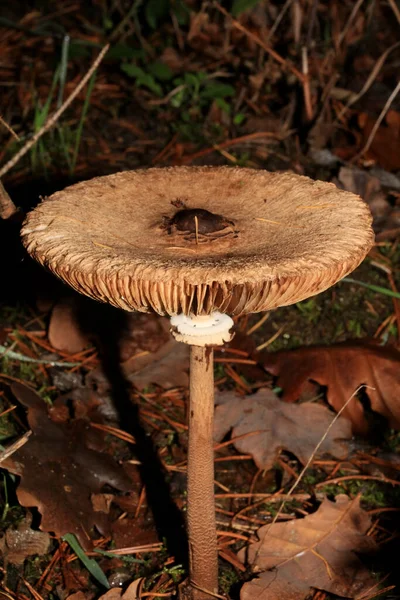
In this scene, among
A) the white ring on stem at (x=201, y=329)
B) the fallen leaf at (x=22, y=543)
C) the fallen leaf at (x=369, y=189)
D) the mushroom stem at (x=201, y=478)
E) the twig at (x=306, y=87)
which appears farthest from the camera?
the twig at (x=306, y=87)

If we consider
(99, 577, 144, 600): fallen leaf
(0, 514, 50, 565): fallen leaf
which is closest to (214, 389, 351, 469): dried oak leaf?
(99, 577, 144, 600): fallen leaf

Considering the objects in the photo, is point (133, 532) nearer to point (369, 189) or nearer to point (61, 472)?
point (61, 472)

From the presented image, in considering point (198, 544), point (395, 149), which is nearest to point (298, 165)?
point (395, 149)

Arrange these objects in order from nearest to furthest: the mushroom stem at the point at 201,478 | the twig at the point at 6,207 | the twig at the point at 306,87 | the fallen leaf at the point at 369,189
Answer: the mushroom stem at the point at 201,478, the twig at the point at 6,207, the fallen leaf at the point at 369,189, the twig at the point at 306,87

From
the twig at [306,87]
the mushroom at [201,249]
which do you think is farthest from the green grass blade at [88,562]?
the twig at [306,87]

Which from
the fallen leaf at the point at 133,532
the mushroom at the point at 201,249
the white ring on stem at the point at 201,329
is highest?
the mushroom at the point at 201,249

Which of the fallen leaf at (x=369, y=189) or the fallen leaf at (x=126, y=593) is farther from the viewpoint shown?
the fallen leaf at (x=369, y=189)

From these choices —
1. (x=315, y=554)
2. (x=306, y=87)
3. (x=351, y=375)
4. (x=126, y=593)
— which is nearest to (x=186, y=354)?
(x=351, y=375)

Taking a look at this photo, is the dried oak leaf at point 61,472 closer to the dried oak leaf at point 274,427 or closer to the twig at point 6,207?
the dried oak leaf at point 274,427
